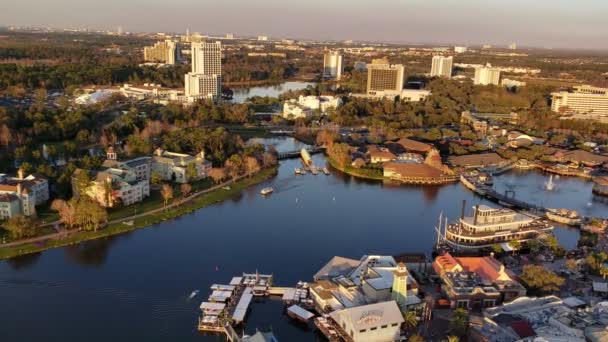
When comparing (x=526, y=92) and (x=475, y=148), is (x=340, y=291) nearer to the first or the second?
(x=475, y=148)

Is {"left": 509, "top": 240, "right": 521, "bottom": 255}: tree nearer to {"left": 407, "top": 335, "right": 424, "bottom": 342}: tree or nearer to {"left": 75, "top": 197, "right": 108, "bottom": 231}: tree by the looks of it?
{"left": 407, "top": 335, "right": 424, "bottom": 342}: tree

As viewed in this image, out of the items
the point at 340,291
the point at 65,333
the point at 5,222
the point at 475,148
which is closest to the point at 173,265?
the point at 65,333

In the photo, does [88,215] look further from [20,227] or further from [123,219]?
[20,227]

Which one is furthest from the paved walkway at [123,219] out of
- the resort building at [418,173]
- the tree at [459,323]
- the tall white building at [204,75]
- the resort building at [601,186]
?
the tall white building at [204,75]

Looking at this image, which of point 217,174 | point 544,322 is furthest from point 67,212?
point 544,322

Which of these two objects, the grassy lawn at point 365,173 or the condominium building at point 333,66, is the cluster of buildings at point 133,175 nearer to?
the grassy lawn at point 365,173

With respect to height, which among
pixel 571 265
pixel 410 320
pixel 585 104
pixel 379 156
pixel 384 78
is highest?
pixel 384 78

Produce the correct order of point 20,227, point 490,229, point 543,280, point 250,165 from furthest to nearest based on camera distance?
point 250,165, point 490,229, point 20,227, point 543,280
